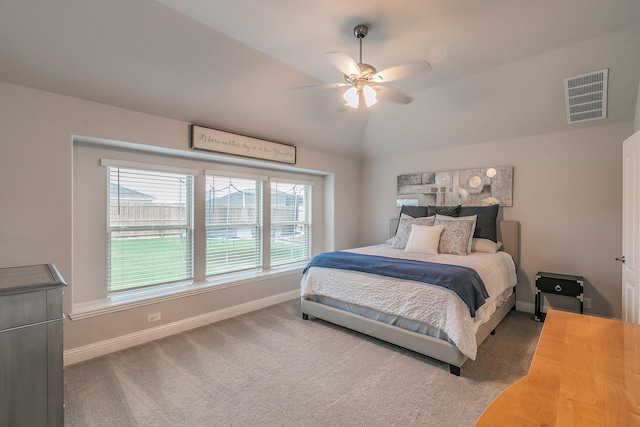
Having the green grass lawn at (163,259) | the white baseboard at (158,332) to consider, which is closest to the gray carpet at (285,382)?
the white baseboard at (158,332)

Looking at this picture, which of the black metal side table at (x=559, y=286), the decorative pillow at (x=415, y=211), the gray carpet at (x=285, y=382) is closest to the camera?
the gray carpet at (x=285, y=382)

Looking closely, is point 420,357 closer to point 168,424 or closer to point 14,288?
point 168,424

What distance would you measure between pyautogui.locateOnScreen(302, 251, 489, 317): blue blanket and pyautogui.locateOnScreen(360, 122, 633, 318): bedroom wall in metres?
1.74

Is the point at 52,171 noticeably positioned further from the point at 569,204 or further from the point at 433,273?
the point at 569,204

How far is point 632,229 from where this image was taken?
7.49 ft

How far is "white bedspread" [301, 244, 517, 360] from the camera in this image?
234 cm

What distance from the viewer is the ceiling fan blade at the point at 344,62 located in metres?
2.05

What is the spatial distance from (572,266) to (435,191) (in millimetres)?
1902

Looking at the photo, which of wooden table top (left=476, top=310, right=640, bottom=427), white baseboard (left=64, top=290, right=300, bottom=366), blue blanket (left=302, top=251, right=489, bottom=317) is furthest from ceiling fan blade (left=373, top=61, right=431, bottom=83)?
white baseboard (left=64, top=290, right=300, bottom=366)

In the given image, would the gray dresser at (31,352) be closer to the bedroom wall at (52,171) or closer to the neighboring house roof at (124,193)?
Answer: the bedroom wall at (52,171)

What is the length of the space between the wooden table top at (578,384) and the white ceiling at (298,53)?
230 centimetres

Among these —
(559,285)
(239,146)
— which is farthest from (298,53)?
(559,285)

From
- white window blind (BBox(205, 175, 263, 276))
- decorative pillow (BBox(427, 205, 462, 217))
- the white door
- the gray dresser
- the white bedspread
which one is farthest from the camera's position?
decorative pillow (BBox(427, 205, 462, 217))

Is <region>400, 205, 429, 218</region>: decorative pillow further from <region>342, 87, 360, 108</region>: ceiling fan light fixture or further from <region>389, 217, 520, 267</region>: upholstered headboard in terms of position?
<region>342, 87, 360, 108</region>: ceiling fan light fixture
